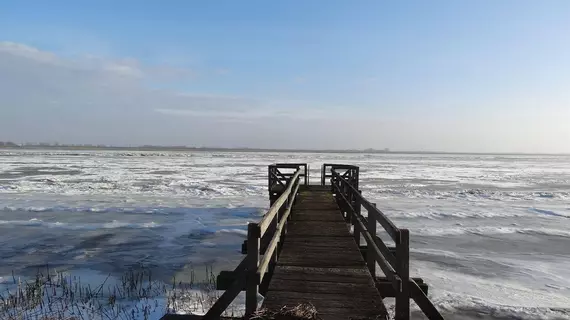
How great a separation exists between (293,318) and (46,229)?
1197 cm

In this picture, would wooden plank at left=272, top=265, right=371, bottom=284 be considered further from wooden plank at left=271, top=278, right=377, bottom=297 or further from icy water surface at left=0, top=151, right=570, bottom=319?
icy water surface at left=0, top=151, right=570, bottom=319

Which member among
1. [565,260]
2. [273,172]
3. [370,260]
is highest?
[273,172]

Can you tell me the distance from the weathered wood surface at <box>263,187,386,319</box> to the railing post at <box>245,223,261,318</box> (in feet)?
0.99

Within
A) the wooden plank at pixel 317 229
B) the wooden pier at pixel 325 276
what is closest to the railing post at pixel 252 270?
the wooden pier at pixel 325 276

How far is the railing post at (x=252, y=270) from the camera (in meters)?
4.38

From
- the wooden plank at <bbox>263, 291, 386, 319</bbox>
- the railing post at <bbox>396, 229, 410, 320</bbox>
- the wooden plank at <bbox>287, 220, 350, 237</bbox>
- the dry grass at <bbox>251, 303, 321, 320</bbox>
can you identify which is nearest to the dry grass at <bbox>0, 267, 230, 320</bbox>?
the wooden plank at <bbox>287, 220, 350, 237</bbox>

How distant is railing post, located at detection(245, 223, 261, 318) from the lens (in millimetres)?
4375

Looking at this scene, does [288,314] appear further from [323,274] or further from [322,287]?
[323,274]

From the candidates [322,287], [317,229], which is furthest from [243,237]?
[322,287]

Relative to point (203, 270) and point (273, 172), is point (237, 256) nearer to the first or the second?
point (203, 270)

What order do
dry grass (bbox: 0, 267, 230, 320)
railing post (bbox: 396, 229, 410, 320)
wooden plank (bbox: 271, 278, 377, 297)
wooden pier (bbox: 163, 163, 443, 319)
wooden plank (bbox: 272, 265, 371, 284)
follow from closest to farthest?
wooden pier (bbox: 163, 163, 443, 319) < railing post (bbox: 396, 229, 410, 320) < wooden plank (bbox: 271, 278, 377, 297) < wooden plank (bbox: 272, 265, 371, 284) < dry grass (bbox: 0, 267, 230, 320)

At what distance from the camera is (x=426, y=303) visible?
4777mm

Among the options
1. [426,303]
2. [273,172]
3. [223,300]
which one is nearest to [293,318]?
[223,300]

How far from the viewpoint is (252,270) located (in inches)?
175
